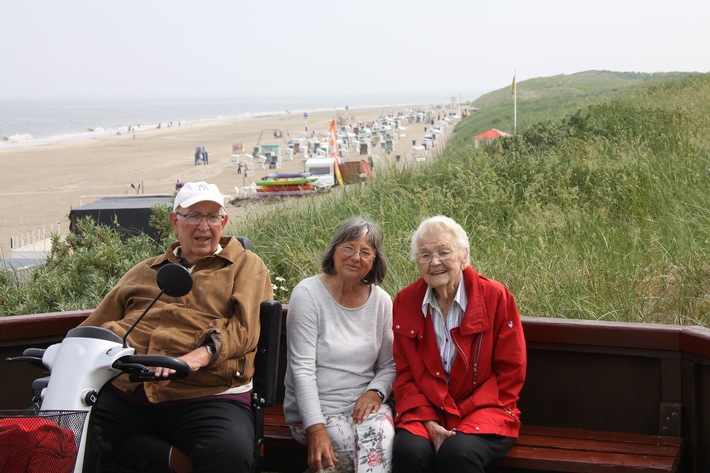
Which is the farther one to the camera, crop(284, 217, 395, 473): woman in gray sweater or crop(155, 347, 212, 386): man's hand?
crop(284, 217, 395, 473): woman in gray sweater

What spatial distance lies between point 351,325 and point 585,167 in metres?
5.55

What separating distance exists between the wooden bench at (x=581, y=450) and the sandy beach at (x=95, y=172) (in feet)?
38.3

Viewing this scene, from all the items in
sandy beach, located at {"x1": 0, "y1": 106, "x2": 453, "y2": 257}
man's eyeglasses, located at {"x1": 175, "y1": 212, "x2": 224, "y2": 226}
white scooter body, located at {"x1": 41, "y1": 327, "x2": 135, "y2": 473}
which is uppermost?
man's eyeglasses, located at {"x1": 175, "y1": 212, "x2": 224, "y2": 226}

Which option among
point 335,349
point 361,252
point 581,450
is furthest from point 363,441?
point 581,450

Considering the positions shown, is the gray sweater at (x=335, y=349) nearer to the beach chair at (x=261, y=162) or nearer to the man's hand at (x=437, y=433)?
the man's hand at (x=437, y=433)

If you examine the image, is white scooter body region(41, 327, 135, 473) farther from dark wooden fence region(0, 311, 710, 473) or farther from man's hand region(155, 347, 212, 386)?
dark wooden fence region(0, 311, 710, 473)

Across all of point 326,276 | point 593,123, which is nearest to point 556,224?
point 326,276

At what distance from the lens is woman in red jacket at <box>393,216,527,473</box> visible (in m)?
3.72

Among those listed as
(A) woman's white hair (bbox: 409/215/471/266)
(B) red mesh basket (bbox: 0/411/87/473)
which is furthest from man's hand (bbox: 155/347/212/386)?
(A) woman's white hair (bbox: 409/215/471/266)

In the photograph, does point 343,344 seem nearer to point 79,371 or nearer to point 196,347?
point 196,347

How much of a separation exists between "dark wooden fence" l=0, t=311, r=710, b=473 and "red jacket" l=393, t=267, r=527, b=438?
401 millimetres

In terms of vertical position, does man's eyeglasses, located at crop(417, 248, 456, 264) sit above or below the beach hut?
above

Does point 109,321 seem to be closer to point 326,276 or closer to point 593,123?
point 326,276

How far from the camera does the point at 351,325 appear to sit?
13.6 feet
